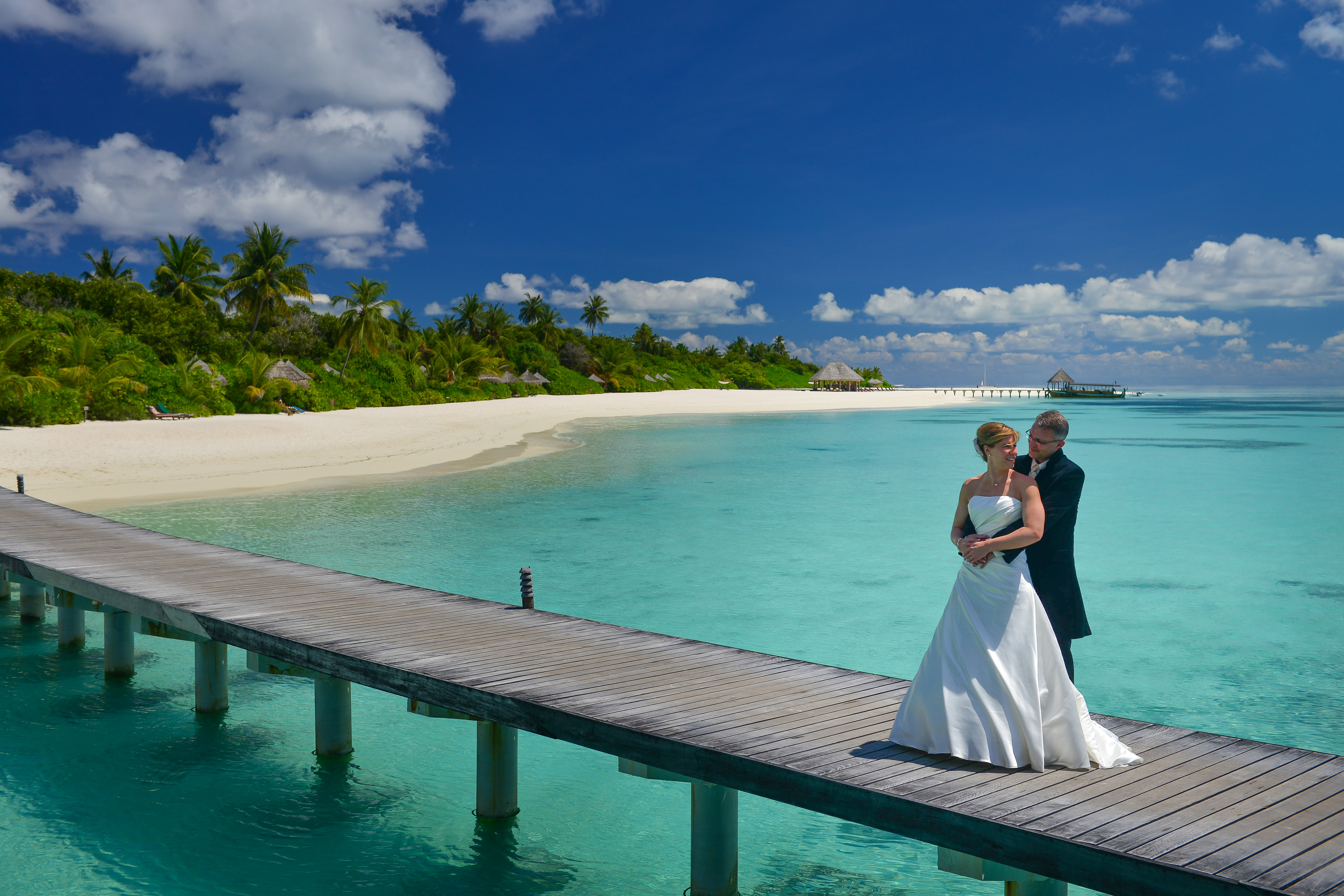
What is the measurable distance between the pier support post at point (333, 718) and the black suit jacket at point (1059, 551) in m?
5.19

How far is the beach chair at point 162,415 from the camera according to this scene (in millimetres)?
32969

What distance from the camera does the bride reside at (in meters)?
3.90

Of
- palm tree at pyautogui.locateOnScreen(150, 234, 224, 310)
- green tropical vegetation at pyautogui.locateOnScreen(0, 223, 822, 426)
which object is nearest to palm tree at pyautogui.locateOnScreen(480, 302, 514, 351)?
green tropical vegetation at pyautogui.locateOnScreen(0, 223, 822, 426)

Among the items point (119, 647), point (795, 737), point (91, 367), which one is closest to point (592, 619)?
point (119, 647)

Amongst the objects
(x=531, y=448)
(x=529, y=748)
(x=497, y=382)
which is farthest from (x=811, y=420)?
(x=529, y=748)

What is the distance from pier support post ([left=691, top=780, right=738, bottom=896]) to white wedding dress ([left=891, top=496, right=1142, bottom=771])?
1375 millimetres

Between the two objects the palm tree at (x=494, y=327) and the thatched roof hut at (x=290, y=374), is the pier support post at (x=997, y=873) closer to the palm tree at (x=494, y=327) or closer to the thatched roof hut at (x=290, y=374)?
the thatched roof hut at (x=290, y=374)

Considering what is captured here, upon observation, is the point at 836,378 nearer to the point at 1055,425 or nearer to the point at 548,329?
the point at 548,329

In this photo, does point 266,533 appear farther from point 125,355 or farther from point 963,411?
point 963,411

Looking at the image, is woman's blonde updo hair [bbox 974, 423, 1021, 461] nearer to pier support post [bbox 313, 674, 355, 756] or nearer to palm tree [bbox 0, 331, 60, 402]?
pier support post [bbox 313, 674, 355, 756]

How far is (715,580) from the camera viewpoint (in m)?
14.4

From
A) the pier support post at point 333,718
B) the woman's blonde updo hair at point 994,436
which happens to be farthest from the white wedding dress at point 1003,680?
the pier support post at point 333,718

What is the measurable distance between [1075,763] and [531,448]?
1258 inches

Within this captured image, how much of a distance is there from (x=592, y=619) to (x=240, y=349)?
43777 millimetres
